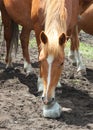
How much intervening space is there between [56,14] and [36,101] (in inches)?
53.9

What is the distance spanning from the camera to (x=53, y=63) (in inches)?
197

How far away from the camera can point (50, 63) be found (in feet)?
16.4

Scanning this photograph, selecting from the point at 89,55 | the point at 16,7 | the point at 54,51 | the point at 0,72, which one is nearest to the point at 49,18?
the point at 54,51

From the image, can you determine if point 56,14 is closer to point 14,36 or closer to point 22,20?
point 22,20

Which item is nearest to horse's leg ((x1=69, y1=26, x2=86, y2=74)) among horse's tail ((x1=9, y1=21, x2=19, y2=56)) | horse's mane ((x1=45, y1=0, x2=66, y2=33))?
horse's tail ((x1=9, y1=21, x2=19, y2=56))

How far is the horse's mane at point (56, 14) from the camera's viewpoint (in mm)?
5312

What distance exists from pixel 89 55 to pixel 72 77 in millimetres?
1913

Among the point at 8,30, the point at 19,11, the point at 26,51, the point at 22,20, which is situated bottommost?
the point at 26,51

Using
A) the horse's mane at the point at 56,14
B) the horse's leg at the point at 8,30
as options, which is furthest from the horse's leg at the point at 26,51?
the horse's mane at the point at 56,14

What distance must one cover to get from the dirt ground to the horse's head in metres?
0.43

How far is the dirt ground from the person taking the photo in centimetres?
518

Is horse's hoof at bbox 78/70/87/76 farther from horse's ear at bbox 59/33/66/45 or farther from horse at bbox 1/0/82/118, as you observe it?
horse's ear at bbox 59/33/66/45

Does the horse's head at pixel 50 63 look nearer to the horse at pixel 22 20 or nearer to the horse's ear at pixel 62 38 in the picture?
the horse's ear at pixel 62 38

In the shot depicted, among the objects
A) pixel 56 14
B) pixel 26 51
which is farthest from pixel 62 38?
pixel 26 51
